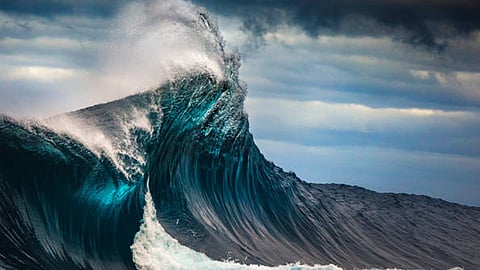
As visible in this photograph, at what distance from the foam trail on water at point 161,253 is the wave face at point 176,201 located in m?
0.03

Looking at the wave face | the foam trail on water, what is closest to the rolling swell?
the wave face

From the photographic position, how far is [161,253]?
19.4m

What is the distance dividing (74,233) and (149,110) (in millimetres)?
3287

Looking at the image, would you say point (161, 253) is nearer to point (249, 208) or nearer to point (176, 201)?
point (176, 201)

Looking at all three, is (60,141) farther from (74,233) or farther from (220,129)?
(220,129)

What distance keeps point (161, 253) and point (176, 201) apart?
3.80 metres

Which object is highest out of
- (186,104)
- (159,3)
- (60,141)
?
(159,3)

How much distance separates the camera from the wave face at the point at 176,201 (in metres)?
18.3

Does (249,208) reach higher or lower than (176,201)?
higher

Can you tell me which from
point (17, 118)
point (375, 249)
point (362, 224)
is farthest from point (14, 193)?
point (362, 224)

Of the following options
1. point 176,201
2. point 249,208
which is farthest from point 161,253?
point 249,208

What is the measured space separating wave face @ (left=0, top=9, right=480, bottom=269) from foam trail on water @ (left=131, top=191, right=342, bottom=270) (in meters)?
0.03

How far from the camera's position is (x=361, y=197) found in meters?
36.1

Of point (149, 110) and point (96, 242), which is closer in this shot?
point (96, 242)
